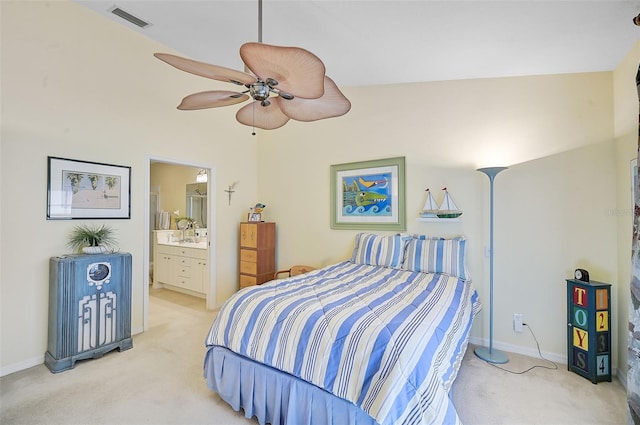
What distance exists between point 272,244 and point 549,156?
3431mm

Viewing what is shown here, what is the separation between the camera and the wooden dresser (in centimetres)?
408

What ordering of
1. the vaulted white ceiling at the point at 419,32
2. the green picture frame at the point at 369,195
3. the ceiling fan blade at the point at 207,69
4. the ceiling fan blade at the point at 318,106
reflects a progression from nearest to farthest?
the ceiling fan blade at the point at 207,69 → the ceiling fan blade at the point at 318,106 → the vaulted white ceiling at the point at 419,32 → the green picture frame at the point at 369,195

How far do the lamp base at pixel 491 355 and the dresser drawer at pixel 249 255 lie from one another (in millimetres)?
2835

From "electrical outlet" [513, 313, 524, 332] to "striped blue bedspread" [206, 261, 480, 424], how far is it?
0.86 metres

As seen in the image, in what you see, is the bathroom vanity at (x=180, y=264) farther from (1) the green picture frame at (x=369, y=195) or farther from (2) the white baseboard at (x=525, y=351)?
(2) the white baseboard at (x=525, y=351)

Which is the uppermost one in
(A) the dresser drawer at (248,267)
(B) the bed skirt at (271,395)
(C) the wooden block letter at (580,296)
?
(C) the wooden block letter at (580,296)

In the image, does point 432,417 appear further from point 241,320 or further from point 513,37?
point 513,37

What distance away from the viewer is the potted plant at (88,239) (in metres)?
2.69

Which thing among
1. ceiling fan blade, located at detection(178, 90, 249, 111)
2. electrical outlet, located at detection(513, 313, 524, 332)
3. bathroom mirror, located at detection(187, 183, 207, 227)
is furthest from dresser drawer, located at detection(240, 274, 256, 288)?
electrical outlet, located at detection(513, 313, 524, 332)

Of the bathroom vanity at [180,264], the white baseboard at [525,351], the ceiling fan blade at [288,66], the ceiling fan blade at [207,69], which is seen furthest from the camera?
the bathroom vanity at [180,264]

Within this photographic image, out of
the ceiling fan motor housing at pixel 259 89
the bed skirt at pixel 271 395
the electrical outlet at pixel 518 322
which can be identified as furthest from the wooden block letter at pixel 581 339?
the ceiling fan motor housing at pixel 259 89

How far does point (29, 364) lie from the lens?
8.00ft

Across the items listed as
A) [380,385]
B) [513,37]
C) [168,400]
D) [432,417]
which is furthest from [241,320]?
[513,37]

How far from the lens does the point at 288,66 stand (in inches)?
55.1
